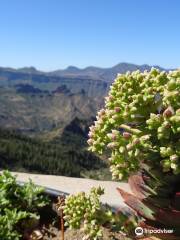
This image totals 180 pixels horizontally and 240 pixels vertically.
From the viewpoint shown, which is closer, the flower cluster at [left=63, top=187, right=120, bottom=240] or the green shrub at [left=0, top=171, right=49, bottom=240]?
the flower cluster at [left=63, top=187, right=120, bottom=240]

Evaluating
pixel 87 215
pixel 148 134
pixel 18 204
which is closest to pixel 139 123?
pixel 148 134

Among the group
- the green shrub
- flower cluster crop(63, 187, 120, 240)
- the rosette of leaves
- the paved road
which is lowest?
the paved road

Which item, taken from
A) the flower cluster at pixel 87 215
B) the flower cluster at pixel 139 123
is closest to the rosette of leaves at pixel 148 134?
the flower cluster at pixel 139 123

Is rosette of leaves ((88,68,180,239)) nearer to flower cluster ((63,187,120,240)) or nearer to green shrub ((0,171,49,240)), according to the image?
flower cluster ((63,187,120,240))

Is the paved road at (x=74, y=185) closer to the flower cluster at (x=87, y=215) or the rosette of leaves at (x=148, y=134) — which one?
the flower cluster at (x=87, y=215)

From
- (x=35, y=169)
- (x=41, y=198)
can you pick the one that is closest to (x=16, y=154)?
(x=35, y=169)

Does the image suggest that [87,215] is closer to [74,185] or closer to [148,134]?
[148,134]

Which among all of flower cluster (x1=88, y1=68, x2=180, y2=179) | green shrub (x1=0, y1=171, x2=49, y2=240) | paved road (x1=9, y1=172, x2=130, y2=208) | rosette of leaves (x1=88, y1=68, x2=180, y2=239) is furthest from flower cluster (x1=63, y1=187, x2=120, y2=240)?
paved road (x1=9, y1=172, x2=130, y2=208)
